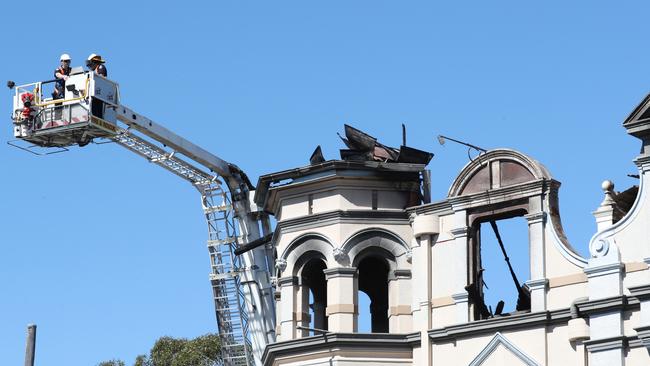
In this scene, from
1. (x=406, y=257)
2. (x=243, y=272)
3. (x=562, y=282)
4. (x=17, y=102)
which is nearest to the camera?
(x=562, y=282)

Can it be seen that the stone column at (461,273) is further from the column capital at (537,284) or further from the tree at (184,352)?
the tree at (184,352)

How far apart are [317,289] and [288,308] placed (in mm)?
2121

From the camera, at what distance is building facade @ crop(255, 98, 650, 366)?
40.4 metres

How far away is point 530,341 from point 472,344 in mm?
1929

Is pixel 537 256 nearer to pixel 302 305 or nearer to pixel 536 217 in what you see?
pixel 536 217

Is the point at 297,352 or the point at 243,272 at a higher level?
the point at 243,272

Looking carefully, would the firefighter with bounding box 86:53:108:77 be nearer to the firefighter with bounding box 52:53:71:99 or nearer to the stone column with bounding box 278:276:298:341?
the firefighter with bounding box 52:53:71:99

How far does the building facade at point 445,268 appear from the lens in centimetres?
4038

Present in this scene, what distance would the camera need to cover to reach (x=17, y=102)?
5088 centimetres

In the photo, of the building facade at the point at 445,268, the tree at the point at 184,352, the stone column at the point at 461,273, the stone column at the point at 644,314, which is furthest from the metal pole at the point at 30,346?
the tree at the point at 184,352

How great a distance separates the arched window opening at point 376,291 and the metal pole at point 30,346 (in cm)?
1070

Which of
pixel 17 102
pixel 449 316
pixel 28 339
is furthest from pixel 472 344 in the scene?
pixel 17 102

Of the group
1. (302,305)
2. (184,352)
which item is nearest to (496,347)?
(302,305)

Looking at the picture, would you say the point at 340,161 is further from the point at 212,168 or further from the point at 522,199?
the point at 212,168
